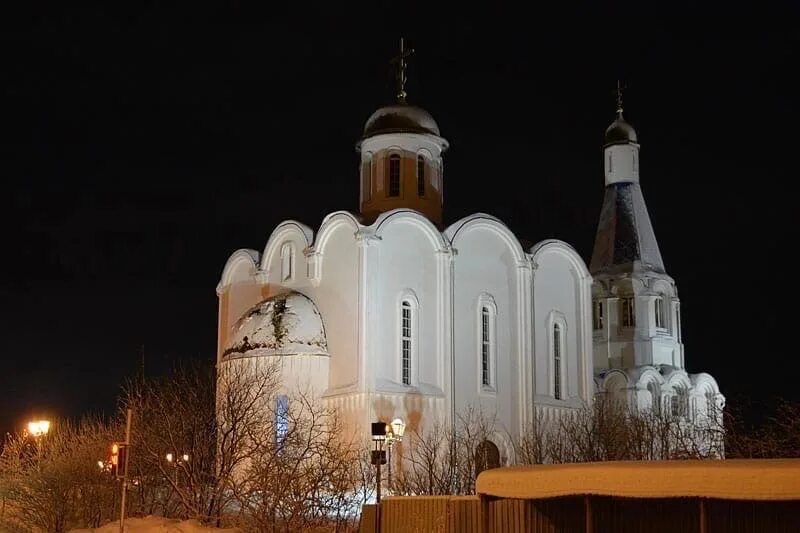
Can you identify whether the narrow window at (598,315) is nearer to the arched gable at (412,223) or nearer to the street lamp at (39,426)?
the arched gable at (412,223)

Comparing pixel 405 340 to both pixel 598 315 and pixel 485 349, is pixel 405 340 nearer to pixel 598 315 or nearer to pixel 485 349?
pixel 485 349

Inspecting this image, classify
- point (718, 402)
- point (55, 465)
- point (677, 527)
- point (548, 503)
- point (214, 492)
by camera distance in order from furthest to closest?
1. point (718, 402)
2. point (55, 465)
3. point (214, 492)
4. point (548, 503)
5. point (677, 527)

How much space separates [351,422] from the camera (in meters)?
26.4

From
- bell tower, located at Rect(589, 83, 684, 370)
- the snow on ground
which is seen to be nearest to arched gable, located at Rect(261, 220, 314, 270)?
the snow on ground

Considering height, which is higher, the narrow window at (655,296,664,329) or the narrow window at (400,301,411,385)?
the narrow window at (655,296,664,329)

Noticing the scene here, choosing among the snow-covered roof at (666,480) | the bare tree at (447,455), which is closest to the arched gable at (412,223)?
the bare tree at (447,455)

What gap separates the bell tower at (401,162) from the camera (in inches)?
1214

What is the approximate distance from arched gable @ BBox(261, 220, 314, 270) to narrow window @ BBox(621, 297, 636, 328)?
40.2 feet

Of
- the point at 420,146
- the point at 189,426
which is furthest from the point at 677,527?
the point at 420,146

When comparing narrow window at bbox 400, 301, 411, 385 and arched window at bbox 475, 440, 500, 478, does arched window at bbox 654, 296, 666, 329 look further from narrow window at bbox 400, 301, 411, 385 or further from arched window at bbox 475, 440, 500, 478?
narrow window at bbox 400, 301, 411, 385

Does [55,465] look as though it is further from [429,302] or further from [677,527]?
[677,527]

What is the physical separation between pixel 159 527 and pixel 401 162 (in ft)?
49.6

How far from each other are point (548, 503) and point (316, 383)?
14.6 m

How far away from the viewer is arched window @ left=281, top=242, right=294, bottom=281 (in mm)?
29625
